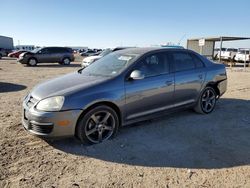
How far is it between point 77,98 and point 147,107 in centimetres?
145

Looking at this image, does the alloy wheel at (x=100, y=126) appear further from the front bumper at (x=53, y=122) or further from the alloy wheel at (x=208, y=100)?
the alloy wheel at (x=208, y=100)

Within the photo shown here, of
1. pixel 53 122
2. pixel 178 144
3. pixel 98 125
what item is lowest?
pixel 178 144

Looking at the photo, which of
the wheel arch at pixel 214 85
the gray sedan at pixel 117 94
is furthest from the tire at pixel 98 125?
the wheel arch at pixel 214 85

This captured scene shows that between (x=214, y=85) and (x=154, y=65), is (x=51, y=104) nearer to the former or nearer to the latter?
(x=154, y=65)

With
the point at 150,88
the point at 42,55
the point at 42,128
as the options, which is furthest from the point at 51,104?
the point at 42,55

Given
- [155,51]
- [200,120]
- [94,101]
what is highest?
[155,51]

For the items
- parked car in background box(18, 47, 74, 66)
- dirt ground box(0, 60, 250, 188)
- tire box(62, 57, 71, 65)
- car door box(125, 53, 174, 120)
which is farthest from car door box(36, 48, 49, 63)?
car door box(125, 53, 174, 120)

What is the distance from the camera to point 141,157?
14.4 ft

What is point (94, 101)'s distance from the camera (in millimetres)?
4703

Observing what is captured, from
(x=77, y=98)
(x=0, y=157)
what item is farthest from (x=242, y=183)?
(x=0, y=157)

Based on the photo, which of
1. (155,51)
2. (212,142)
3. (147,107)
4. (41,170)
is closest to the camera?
(41,170)

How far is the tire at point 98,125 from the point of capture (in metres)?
4.71

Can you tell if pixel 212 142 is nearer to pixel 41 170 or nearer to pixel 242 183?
pixel 242 183

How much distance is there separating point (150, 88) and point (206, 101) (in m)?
2.01
